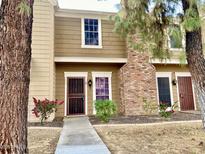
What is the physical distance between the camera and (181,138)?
252 inches

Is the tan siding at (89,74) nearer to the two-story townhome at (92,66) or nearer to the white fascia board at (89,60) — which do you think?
the two-story townhome at (92,66)

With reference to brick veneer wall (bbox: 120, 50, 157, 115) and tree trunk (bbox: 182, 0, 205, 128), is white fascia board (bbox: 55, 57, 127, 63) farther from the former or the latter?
tree trunk (bbox: 182, 0, 205, 128)

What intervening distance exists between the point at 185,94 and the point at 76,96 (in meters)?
6.92

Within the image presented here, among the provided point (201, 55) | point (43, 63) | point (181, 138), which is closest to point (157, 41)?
point (201, 55)

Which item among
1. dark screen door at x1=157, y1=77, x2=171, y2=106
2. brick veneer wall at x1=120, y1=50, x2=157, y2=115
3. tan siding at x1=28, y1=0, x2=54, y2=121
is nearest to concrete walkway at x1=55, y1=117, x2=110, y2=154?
tan siding at x1=28, y1=0, x2=54, y2=121

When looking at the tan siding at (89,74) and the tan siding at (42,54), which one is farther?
the tan siding at (89,74)

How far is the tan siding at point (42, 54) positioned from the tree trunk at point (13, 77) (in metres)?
7.31

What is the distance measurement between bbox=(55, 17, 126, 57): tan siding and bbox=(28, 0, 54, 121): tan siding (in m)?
1.09

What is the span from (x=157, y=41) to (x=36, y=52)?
626 centimetres

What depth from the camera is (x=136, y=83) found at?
11.6 meters

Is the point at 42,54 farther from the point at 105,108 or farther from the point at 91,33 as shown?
the point at 105,108

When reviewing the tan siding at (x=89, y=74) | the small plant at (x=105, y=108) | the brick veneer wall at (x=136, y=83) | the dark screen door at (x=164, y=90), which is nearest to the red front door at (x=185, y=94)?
the dark screen door at (x=164, y=90)

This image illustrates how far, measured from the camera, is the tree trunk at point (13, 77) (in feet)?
9.17

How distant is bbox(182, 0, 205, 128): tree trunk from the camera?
203 inches
